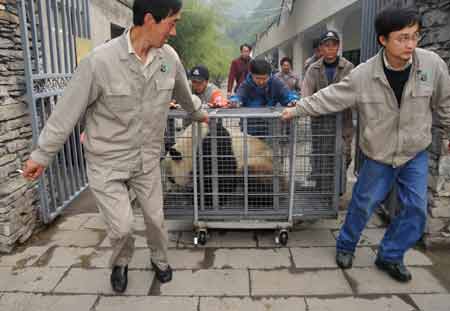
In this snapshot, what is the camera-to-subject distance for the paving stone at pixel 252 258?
3.23m

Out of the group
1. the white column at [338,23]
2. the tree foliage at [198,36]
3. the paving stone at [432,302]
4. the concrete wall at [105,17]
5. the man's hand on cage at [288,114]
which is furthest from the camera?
the tree foliage at [198,36]

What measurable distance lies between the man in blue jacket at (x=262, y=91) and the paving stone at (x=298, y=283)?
1.55 meters

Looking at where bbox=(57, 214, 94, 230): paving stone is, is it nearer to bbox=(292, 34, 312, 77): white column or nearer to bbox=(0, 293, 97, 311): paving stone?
bbox=(0, 293, 97, 311): paving stone

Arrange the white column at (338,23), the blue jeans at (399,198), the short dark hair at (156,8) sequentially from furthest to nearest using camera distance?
1. the white column at (338,23)
2. the blue jeans at (399,198)
3. the short dark hair at (156,8)

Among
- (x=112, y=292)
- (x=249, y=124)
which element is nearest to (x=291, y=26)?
(x=249, y=124)

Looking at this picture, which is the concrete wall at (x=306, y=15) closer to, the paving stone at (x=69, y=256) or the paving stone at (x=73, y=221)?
the paving stone at (x=73, y=221)

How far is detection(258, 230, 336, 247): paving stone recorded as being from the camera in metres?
3.59

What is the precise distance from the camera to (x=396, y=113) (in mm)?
2771

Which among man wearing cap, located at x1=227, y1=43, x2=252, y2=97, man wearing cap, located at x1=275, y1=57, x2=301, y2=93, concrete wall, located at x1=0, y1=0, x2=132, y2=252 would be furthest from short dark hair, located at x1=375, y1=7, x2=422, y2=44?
man wearing cap, located at x1=227, y1=43, x2=252, y2=97

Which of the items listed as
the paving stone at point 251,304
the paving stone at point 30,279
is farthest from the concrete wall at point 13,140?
the paving stone at point 251,304

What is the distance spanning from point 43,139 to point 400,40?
89.9 inches

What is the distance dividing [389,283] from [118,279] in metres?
1.93

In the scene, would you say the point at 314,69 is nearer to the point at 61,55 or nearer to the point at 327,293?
the point at 327,293

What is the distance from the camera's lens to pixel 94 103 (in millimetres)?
2539
